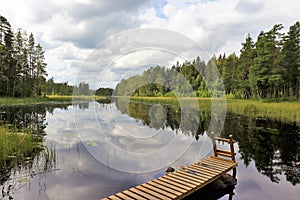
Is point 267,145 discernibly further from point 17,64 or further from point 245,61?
point 17,64

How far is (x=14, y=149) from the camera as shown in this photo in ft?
23.4

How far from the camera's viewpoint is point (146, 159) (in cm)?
726

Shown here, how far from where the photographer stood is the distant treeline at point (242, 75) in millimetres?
7711

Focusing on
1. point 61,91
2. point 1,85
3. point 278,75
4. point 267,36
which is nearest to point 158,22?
point 278,75

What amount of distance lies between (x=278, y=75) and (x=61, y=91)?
6142 cm

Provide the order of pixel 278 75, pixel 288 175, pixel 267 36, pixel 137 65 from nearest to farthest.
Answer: pixel 288 175 → pixel 137 65 → pixel 278 75 → pixel 267 36

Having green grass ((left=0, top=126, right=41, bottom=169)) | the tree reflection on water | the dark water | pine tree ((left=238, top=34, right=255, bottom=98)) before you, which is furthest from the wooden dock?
pine tree ((left=238, top=34, right=255, bottom=98))

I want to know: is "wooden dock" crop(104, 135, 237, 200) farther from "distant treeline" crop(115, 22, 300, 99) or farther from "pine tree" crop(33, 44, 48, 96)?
"pine tree" crop(33, 44, 48, 96)

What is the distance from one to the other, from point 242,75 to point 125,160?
109ft

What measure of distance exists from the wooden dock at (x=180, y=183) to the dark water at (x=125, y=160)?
594 millimetres

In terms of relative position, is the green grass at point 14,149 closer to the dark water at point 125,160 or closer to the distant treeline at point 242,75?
the dark water at point 125,160

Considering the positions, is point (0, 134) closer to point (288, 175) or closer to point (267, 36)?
point (288, 175)

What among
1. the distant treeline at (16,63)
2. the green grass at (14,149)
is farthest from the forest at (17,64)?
the green grass at (14,149)

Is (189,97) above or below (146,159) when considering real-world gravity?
above
